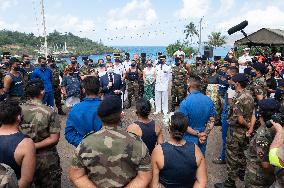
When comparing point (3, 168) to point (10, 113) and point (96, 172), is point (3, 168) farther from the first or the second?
point (96, 172)

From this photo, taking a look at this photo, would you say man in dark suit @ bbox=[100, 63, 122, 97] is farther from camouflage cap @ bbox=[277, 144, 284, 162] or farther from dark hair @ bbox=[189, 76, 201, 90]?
camouflage cap @ bbox=[277, 144, 284, 162]

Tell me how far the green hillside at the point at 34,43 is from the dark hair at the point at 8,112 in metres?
83.1

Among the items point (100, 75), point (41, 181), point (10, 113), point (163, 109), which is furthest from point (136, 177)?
point (163, 109)

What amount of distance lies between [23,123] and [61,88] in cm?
696

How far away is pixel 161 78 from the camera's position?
1127 centimetres

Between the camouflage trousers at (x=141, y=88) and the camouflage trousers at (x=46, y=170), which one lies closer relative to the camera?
the camouflage trousers at (x=46, y=170)

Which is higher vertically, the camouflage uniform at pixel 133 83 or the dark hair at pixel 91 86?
the dark hair at pixel 91 86

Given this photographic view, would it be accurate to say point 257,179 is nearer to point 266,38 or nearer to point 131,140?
point 131,140

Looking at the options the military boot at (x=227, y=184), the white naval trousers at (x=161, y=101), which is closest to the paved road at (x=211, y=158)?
the military boot at (x=227, y=184)

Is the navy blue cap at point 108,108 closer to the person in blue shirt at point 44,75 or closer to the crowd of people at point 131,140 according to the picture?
the crowd of people at point 131,140

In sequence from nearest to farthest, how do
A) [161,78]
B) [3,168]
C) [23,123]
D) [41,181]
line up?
[3,168] < [23,123] < [41,181] < [161,78]

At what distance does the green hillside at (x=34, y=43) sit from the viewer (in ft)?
313

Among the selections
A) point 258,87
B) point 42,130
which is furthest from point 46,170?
point 258,87

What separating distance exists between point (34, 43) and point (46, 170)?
112 meters
